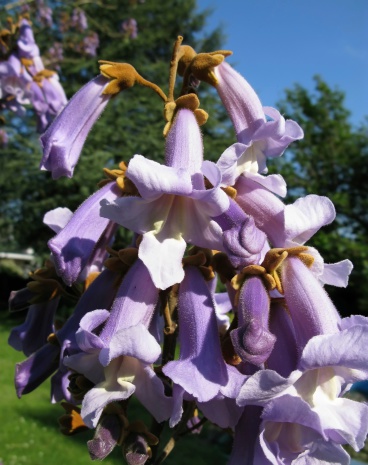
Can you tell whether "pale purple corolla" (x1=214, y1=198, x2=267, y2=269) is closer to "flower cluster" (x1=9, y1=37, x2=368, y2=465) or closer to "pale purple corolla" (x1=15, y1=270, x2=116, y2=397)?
"flower cluster" (x1=9, y1=37, x2=368, y2=465)

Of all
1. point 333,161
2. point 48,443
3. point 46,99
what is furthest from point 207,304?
point 333,161

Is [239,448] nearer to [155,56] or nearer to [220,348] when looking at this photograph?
[220,348]

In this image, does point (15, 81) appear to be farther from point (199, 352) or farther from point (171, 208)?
point (199, 352)

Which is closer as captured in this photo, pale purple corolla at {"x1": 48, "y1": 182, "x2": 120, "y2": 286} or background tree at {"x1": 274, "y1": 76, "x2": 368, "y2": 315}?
pale purple corolla at {"x1": 48, "y1": 182, "x2": 120, "y2": 286}

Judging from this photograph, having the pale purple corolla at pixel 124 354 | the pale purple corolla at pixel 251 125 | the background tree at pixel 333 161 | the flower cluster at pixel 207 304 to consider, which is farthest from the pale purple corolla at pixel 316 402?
the background tree at pixel 333 161

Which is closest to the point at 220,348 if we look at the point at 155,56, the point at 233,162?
the point at 233,162

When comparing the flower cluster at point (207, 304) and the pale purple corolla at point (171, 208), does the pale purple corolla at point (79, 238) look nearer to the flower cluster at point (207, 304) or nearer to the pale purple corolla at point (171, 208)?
the flower cluster at point (207, 304)

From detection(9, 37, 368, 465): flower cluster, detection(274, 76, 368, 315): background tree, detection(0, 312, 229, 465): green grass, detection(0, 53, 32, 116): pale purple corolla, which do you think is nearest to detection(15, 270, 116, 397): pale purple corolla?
detection(9, 37, 368, 465): flower cluster
